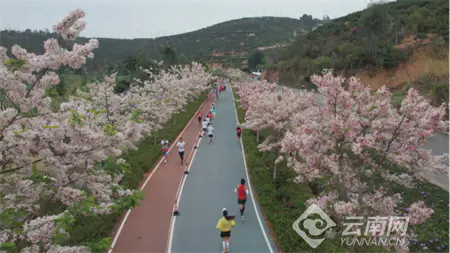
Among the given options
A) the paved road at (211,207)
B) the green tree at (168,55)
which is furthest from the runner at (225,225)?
the green tree at (168,55)

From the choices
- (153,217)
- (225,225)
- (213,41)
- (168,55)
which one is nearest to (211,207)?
A: (153,217)

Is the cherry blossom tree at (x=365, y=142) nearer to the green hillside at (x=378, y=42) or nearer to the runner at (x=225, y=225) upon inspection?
the runner at (x=225, y=225)

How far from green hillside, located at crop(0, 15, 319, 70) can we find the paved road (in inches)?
3148

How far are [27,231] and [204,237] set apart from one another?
237 inches

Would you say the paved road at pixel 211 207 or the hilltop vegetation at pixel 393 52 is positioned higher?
the hilltop vegetation at pixel 393 52

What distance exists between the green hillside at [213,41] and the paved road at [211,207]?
7996 centimetres

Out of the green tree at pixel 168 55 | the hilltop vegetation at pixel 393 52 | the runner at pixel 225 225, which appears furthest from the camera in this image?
the green tree at pixel 168 55

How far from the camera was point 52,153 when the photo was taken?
5145 mm

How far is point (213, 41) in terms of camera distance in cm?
15250

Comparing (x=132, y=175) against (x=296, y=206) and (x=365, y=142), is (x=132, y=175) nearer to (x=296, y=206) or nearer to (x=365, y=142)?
(x=296, y=206)

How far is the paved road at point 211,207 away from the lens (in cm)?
926

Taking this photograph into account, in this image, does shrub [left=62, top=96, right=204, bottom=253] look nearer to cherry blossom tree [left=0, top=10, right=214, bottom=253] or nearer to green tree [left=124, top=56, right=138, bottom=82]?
cherry blossom tree [left=0, top=10, right=214, bottom=253]

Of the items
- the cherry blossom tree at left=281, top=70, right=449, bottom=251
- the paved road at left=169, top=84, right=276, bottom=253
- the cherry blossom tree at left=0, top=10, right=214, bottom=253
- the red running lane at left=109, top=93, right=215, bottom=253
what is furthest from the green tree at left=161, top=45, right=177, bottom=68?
the cherry blossom tree at left=0, top=10, right=214, bottom=253

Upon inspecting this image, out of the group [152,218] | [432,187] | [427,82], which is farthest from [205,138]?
[427,82]
